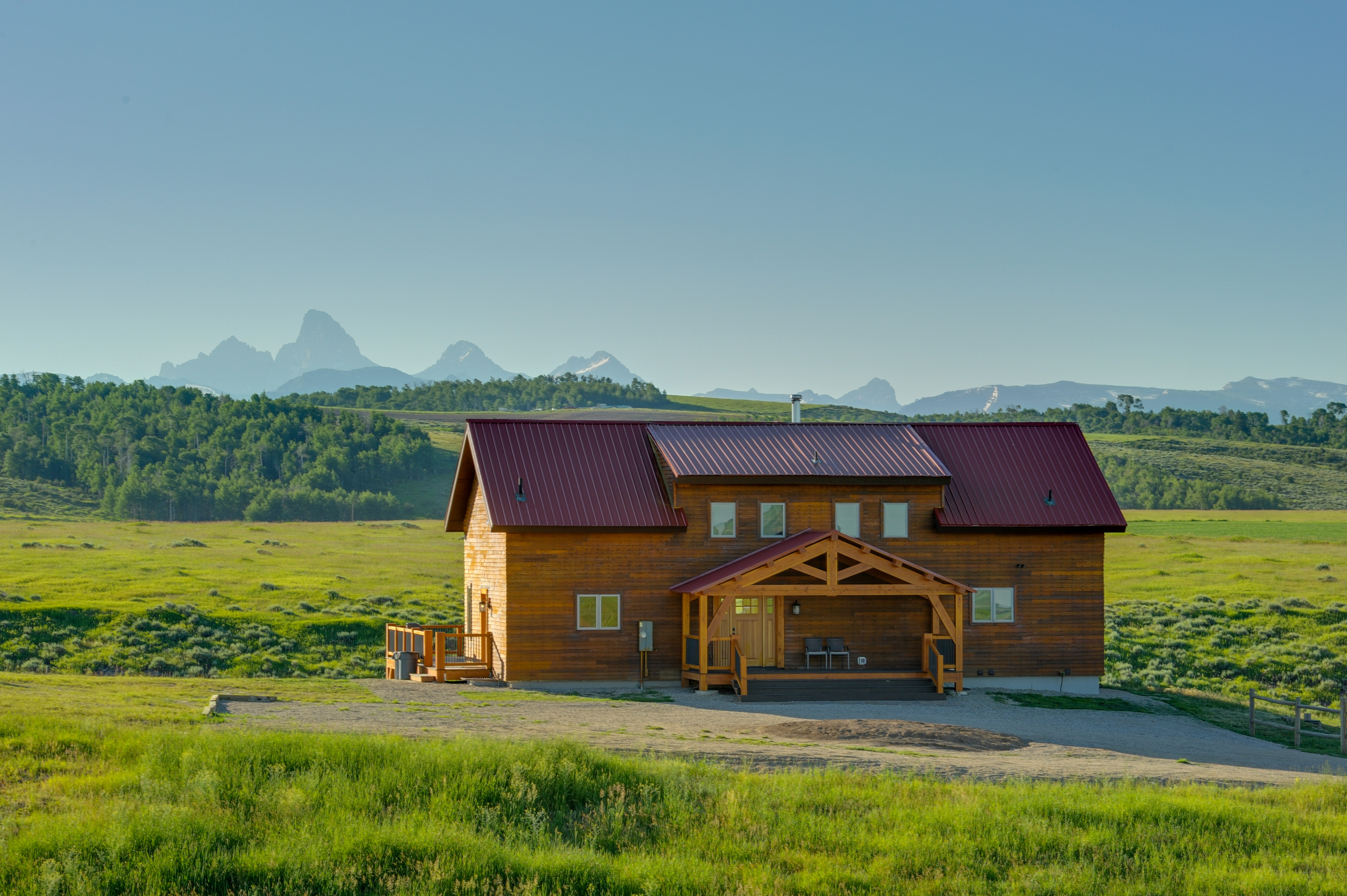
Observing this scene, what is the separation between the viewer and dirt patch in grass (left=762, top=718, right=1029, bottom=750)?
2220cm

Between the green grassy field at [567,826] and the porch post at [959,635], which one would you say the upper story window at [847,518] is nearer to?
the porch post at [959,635]

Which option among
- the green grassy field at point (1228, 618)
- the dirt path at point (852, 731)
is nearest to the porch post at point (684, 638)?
the dirt path at point (852, 731)

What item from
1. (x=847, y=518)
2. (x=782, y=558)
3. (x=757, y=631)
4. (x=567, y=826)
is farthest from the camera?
(x=847, y=518)

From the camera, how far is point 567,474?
31.8 meters

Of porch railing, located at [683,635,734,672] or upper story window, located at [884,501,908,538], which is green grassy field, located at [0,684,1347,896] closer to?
porch railing, located at [683,635,734,672]

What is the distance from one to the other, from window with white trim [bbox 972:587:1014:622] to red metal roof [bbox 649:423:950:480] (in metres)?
3.20

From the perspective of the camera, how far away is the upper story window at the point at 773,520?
32125 millimetres

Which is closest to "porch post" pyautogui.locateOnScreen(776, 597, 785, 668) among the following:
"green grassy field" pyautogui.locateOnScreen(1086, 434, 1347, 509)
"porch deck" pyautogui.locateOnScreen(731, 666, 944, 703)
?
"porch deck" pyautogui.locateOnScreen(731, 666, 944, 703)

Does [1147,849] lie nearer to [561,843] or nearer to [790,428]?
[561,843]

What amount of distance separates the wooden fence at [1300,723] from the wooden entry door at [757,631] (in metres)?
10.9

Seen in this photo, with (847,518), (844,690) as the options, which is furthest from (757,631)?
(847,518)

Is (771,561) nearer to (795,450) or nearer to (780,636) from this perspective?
(780,636)

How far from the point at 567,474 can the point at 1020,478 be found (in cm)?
1214

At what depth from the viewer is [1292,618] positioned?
163ft
